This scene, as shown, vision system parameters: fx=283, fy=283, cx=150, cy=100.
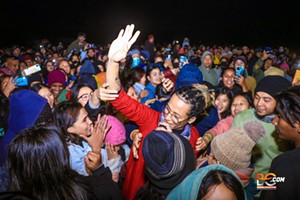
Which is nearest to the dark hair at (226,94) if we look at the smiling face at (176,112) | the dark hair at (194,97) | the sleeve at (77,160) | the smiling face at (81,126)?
the dark hair at (194,97)

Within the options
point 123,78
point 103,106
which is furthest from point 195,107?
point 123,78

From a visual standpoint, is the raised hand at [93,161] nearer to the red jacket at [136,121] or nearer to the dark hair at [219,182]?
the red jacket at [136,121]

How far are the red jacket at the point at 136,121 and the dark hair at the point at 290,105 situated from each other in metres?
0.79

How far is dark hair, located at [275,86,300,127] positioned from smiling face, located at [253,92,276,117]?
0.85 metres

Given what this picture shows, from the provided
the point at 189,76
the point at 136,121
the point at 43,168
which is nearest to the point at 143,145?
the point at 43,168

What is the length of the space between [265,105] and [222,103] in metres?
1.16

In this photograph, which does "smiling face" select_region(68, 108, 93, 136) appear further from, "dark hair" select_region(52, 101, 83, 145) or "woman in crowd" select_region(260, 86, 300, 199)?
"woman in crowd" select_region(260, 86, 300, 199)

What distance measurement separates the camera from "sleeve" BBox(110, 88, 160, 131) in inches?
86.8

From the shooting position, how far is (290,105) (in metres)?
Result: 2.03

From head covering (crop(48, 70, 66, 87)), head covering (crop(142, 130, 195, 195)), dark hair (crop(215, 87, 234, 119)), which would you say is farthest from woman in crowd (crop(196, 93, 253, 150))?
Result: head covering (crop(48, 70, 66, 87))

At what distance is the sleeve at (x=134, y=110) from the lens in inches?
86.8

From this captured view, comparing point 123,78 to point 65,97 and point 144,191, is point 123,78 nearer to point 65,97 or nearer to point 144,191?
point 65,97

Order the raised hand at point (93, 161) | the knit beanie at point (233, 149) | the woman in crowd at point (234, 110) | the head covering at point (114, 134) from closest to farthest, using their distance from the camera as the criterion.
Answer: the knit beanie at point (233, 149) < the raised hand at point (93, 161) < the head covering at point (114, 134) < the woman in crowd at point (234, 110)

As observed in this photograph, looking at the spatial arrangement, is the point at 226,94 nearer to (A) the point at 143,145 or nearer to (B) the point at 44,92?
(B) the point at 44,92
